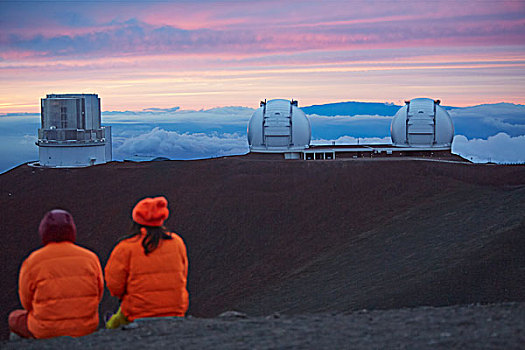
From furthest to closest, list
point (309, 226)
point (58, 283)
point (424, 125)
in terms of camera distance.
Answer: point (424, 125)
point (309, 226)
point (58, 283)

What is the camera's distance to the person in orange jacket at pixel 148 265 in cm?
639

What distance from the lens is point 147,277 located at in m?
6.42

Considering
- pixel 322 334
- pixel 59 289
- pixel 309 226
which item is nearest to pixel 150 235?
pixel 59 289

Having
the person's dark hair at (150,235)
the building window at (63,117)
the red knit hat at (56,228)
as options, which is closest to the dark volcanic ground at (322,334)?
the person's dark hair at (150,235)

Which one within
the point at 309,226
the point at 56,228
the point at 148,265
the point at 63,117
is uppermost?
the point at 63,117

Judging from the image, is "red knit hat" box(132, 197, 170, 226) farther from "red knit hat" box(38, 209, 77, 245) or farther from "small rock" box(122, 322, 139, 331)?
"small rock" box(122, 322, 139, 331)

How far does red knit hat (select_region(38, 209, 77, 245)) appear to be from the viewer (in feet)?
20.0

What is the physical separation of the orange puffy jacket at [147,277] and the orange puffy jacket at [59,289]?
25 cm

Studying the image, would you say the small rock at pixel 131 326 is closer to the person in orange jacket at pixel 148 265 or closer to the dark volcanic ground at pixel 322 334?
the dark volcanic ground at pixel 322 334

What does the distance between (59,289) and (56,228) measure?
0.63 m

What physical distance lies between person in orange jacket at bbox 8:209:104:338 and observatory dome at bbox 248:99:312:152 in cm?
2724

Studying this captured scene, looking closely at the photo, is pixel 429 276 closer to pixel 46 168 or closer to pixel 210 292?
pixel 210 292

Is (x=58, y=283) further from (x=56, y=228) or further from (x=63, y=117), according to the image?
(x=63, y=117)

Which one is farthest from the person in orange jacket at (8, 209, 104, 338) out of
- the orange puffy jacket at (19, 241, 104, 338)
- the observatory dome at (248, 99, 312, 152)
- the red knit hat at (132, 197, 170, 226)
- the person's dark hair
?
the observatory dome at (248, 99, 312, 152)
